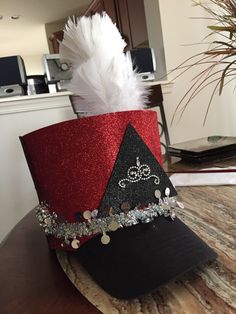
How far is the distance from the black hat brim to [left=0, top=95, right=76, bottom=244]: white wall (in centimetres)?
156

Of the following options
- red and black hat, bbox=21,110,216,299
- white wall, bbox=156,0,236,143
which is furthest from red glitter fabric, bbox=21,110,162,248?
white wall, bbox=156,0,236,143

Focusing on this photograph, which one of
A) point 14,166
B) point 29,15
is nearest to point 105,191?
point 14,166

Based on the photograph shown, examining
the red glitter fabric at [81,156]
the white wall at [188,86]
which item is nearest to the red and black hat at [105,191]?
the red glitter fabric at [81,156]

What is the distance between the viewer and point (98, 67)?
47 cm

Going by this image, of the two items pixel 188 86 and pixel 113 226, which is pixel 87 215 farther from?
pixel 188 86

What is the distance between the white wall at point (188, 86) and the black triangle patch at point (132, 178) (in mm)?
1965

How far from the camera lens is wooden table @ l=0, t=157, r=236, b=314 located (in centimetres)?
33

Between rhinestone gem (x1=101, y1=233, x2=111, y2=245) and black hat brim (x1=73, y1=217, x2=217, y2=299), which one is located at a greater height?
rhinestone gem (x1=101, y1=233, x2=111, y2=245)

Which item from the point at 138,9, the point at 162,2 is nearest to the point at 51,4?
the point at 138,9

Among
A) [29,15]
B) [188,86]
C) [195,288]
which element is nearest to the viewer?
[195,288]

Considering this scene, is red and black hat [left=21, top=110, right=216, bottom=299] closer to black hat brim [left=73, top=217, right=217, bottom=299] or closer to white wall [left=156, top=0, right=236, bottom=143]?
black hat brim [left=73, top=217, right=217, bottom=299]

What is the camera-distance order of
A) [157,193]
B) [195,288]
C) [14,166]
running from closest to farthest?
1. [195,288]
2. [157,193]
3. [14,166]

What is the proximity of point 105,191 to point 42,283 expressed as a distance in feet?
0.42

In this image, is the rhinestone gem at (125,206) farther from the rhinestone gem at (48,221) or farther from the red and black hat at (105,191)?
the rhinestone gem at (48,221)
